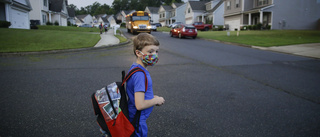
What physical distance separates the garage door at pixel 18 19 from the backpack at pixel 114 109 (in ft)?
95.2

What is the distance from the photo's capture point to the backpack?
5.87 ft

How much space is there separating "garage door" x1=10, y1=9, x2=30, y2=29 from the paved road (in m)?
21.7

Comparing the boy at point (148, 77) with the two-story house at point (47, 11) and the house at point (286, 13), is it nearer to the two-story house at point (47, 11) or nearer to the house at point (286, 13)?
the house at point (286, 13)

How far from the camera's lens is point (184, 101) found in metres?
4.56

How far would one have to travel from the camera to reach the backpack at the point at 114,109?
1.79 meters

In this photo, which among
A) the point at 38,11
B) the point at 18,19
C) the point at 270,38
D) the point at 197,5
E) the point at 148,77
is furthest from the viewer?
the point at 197,5

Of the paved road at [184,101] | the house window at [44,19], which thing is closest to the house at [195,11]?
the house window at [44,19]

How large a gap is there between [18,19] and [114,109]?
31.2 metres

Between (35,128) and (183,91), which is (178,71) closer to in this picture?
(183,91)

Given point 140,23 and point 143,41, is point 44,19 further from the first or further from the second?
point 143,41

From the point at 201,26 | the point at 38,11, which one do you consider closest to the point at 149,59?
the point at 201,26

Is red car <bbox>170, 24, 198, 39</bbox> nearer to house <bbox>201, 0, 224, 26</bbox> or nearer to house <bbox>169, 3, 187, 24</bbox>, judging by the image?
house <bbox>201, 0, 224, 26</bbox>

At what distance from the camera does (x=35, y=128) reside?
3.22 m

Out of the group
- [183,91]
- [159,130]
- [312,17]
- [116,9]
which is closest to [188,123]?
[159,130]
